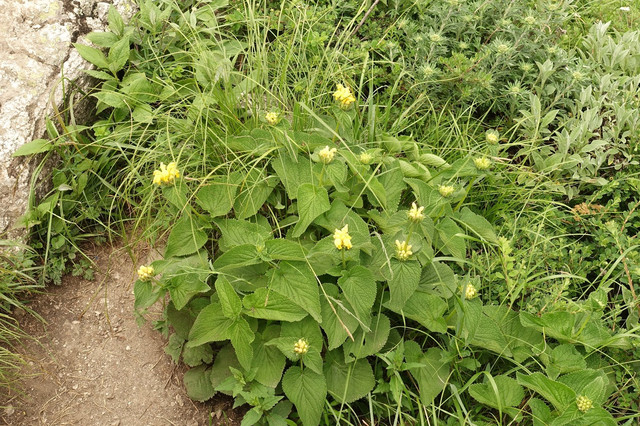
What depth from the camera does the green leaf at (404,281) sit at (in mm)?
2051

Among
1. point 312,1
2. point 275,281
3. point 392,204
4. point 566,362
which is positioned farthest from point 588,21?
point 275,281

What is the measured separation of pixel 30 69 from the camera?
109 inches

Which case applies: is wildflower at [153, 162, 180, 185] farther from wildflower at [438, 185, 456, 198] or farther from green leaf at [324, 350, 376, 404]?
wildflower at [438, 185, 456, 198]

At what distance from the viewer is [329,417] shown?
221 cm

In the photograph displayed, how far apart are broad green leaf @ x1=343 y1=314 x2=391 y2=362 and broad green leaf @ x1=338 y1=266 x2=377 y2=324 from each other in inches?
4.5

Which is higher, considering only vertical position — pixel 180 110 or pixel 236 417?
pixel 180 110

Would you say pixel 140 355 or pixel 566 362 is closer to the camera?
pixel 566 362

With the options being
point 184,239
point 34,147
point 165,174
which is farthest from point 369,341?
point 34,147

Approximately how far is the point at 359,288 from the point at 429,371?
1.58 feet

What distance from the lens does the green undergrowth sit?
82.6 inches

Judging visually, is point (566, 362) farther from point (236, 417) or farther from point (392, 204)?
point (236, 417)

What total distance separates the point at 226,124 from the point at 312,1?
4.55 ft

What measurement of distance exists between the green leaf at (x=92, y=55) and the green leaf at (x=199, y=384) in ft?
5.57

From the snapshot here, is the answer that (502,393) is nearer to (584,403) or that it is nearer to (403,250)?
(584,403)
